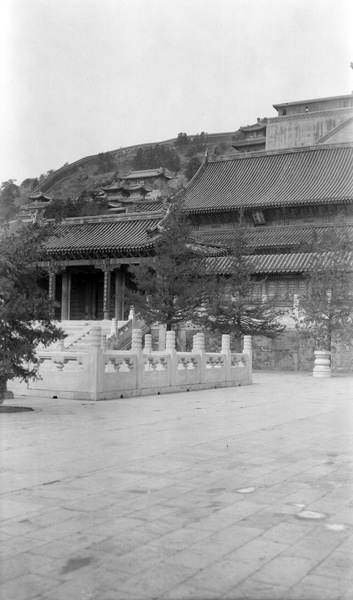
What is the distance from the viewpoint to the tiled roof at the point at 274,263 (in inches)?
1030

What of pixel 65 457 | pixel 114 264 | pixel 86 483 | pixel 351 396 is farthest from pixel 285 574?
pixel 114 264

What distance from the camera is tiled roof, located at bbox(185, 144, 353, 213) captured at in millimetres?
30953

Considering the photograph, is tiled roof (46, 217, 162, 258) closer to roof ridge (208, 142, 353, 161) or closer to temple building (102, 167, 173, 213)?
roof ridge (208, 142, 353, 161)

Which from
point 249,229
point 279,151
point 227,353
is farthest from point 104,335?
point 279,151

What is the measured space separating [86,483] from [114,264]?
23914 millimetres

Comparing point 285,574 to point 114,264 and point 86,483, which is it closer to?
point 86,483

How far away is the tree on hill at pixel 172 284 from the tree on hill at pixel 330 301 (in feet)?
11.7

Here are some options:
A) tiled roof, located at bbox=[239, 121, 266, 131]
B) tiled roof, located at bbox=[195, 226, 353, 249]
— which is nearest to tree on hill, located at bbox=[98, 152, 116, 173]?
tiled roof, located at bbox=[239, 121, 266, 131]

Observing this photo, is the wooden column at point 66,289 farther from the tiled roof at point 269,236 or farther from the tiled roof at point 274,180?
the tiled roof at point 274,180

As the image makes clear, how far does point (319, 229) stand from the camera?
98.4 feet

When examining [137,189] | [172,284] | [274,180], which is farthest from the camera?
[137,189]

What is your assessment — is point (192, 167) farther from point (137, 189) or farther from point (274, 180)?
point (274, 180)

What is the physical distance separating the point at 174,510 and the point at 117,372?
839cm

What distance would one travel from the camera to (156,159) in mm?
86188
